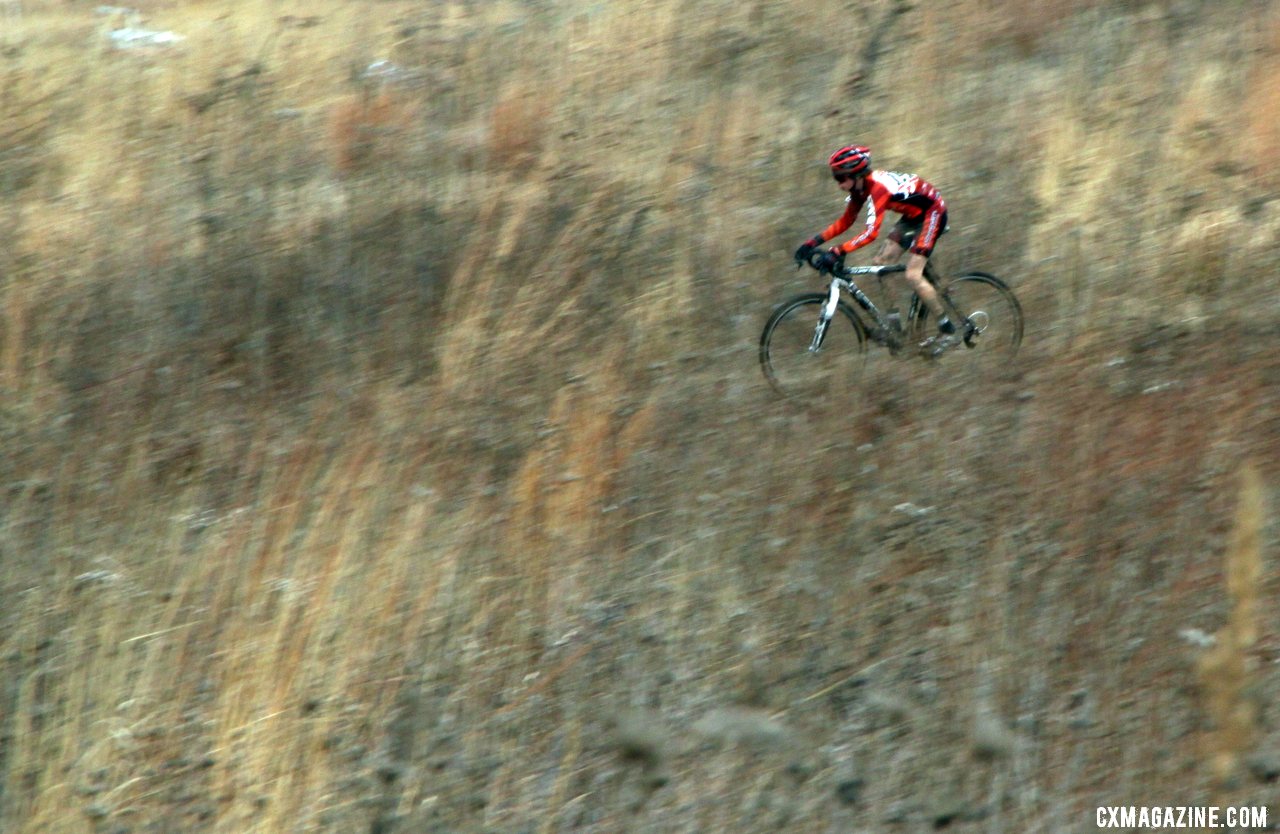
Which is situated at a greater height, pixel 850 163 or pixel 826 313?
pixel 850 163

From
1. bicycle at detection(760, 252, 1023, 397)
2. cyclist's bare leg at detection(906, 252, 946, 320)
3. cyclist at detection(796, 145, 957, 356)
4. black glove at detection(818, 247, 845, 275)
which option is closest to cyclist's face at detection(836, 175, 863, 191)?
cyclist at detection(796, 145, 957, 356)

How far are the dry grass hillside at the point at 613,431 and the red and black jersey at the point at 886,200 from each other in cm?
87

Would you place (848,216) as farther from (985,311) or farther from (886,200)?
(985,311)

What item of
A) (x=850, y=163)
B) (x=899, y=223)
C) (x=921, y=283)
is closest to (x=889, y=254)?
(x=899, y=223)

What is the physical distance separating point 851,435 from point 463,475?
212cm

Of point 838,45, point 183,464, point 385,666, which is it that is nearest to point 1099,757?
point 385,666

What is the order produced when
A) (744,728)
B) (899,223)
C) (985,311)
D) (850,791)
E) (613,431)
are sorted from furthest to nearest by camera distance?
(899,223) < (985,311) < (613,431) < (744,728) < (850,791)

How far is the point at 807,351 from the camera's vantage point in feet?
→ 28.2

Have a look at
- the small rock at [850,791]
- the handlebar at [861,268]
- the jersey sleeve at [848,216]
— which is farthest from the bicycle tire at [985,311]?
the small rock at [850,791]

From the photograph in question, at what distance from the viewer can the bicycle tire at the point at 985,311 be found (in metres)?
8.76

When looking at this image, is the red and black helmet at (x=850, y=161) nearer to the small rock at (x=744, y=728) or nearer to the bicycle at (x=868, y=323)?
the bicycle at (x=868, y=323)

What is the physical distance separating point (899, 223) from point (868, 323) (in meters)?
0.69

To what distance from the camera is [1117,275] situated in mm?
9102

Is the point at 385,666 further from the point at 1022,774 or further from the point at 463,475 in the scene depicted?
the point at 1022,774
